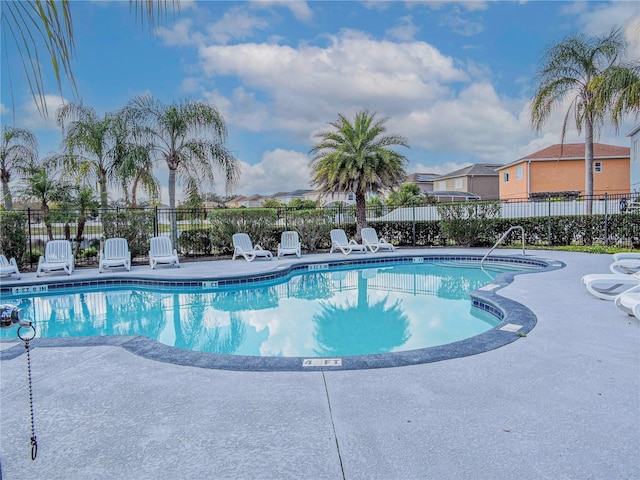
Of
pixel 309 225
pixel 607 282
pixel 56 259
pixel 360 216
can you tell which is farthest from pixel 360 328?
pixel 360 216

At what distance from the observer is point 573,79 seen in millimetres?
16141

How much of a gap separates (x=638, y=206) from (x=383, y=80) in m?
10.0

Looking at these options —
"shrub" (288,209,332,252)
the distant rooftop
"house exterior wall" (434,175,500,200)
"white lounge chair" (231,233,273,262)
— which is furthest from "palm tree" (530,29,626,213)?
"house exterior wall" (434,175,500,200)

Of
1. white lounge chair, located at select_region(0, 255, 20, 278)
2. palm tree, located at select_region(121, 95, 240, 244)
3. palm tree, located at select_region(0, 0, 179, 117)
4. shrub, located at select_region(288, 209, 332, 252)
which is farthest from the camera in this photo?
shrub, located at select_region(288, 209, 332, 252)

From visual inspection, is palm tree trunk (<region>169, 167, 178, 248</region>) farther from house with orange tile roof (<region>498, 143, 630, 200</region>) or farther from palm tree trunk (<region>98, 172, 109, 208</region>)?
house with orange tile roof (<region>498, 143, 630, 200</region>)

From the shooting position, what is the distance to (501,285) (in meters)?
7.56

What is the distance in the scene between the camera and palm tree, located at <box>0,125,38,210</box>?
51.8 feet

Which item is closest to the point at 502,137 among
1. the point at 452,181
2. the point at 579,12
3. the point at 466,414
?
the point at 579,12

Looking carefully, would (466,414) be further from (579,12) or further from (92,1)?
(579,12)

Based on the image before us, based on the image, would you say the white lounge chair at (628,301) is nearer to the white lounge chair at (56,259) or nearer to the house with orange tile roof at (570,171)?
the white lounge chair at (56,259)

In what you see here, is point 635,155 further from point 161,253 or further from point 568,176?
point 161,253

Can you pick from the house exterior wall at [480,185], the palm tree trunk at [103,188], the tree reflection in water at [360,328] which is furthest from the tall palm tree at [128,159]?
the house exterior wall at [480,185]

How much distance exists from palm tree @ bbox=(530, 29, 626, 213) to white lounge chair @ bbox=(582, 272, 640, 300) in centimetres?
1091

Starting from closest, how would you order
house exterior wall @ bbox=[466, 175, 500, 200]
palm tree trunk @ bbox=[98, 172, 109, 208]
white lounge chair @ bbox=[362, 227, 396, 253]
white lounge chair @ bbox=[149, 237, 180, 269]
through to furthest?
white lounge chair @ bbox=[149, 237, 180, 269]
palm tree trunk @ bbox=[98, 172, 109, 208]
white lounge chair @ bbox=[362, 227, 396, 253]
house exterior wall @ bbox=[466, 175, 500, 200]
